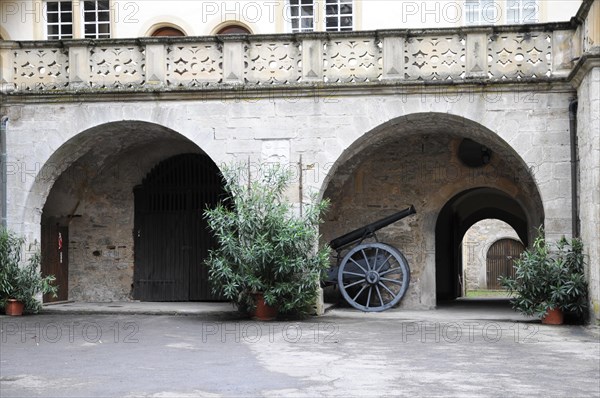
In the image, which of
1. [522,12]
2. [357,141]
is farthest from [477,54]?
[522,12]

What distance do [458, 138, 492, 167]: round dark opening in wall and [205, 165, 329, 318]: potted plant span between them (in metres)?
3.93

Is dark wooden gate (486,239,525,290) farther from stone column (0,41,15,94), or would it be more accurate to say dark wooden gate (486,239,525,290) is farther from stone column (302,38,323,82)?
stone column (0,41,15,94)

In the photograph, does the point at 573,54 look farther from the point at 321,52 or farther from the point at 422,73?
the point at 321,52

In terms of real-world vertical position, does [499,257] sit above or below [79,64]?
below

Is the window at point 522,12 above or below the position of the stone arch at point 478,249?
above

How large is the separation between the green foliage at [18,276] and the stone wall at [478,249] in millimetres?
22703

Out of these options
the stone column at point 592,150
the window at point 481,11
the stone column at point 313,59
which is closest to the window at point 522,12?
the window at point 481,11

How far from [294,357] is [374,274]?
620cm

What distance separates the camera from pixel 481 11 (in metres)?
16.5

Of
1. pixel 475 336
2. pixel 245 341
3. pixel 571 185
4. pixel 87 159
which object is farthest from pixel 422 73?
pixel 87 159

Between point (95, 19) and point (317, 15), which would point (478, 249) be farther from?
point (95, 19)

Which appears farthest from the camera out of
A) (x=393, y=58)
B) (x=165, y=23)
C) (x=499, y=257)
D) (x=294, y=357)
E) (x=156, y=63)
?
(x=499, y=257)

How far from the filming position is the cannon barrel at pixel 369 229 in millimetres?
16109

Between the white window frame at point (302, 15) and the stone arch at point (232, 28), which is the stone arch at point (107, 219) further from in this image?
the white window frame at point (302, 15)
